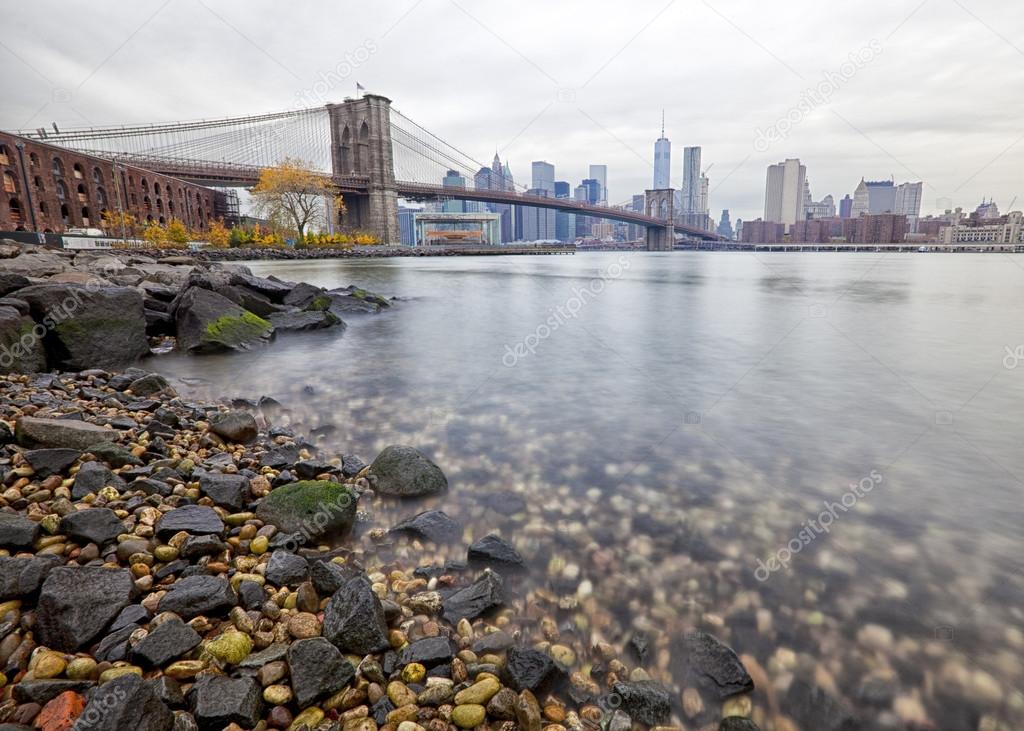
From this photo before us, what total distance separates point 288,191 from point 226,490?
6817cm

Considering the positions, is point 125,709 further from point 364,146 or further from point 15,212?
point 364,146

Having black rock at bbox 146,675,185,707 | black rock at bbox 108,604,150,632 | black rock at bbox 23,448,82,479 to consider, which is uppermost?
black rock at bbox 23,448,82,479

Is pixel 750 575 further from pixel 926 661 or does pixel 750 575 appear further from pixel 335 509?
pixel 335 509

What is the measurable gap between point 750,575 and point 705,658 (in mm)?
966

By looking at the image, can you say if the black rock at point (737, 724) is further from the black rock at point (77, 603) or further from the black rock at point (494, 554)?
the black rock at point (77, 603)

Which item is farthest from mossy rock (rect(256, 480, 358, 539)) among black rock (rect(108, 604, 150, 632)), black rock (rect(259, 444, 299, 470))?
black rock (rect(108, 604, 150, 632))

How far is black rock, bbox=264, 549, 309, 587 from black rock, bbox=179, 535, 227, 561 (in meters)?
0.40

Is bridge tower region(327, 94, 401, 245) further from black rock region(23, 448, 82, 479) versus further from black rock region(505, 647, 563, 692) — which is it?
black rock region(505, 647, 563, 692)

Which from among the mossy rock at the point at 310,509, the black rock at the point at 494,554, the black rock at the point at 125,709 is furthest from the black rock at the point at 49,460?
the black rock at the point at 494,554

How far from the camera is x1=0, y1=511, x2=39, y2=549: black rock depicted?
3.31 m

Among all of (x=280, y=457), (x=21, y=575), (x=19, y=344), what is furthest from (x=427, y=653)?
(x=19, y=344)

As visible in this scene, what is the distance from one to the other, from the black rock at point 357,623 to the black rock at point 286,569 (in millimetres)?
458

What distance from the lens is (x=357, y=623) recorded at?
297 centimetres

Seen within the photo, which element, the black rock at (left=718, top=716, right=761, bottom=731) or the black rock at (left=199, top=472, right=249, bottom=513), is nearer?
the black rock at (left=718, top=716, right=761, bottom=731)
